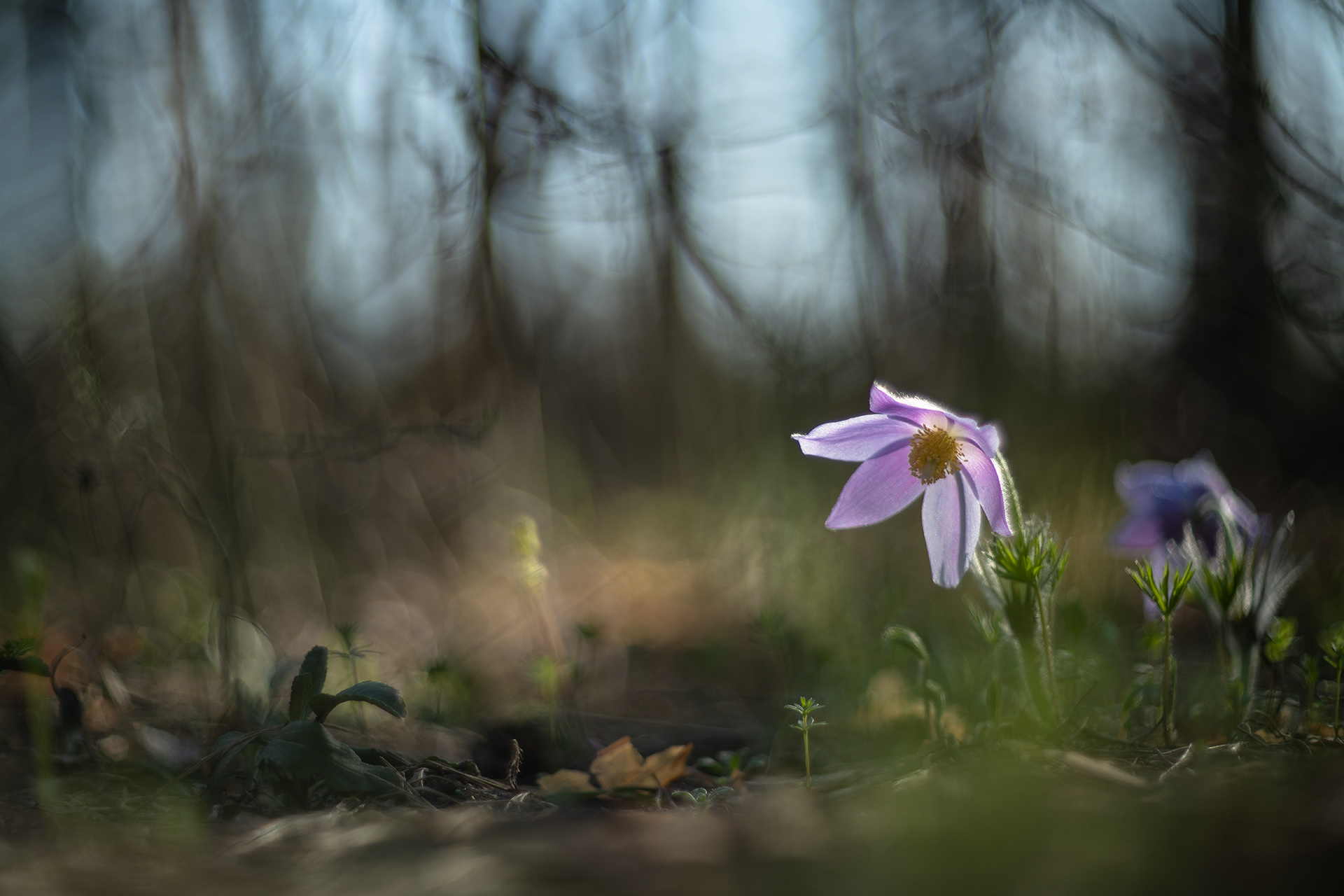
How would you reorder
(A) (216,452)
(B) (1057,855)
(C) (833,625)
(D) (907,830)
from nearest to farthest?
1. (B) (1057,855)
2. (D) (907,830)
3. (C) (833,625)
4. (A) (216,452)

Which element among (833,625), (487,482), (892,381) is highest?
(892,381)

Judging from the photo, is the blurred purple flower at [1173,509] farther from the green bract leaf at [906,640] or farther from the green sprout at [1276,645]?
the green bract leaf at [906,640]

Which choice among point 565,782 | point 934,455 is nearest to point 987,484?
point 934,455

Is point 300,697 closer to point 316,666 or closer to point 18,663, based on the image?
point 316,666

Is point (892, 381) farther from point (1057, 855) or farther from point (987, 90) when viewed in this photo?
point (1057, 855)


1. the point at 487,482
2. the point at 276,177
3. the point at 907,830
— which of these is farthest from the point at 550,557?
the point at 907,830

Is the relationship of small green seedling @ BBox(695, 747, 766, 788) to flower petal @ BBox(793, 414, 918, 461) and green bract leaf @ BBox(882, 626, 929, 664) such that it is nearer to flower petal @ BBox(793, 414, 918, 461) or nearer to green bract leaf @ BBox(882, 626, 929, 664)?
green bract leaf @ BBox(882, 626, 929, 664)

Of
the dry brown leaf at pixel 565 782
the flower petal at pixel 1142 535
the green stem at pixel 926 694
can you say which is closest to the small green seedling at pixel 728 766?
the dry brown leaf at pixel 565 782
